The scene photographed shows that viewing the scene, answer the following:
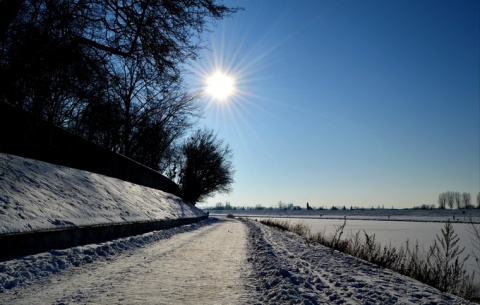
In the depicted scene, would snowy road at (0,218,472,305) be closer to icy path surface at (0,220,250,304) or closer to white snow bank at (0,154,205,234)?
icy path surface at (0,220,250,304)

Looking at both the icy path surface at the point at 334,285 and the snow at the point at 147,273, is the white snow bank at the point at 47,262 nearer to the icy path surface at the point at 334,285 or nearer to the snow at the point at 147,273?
the snow at the point at 147,273

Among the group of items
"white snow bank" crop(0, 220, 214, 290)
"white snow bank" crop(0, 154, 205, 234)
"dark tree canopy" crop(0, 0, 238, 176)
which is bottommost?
"white snow bank" crop(0, 220, 214, 290)

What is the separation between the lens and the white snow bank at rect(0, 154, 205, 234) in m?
6.34

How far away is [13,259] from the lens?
5406mm

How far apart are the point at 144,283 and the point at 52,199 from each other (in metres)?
4.75

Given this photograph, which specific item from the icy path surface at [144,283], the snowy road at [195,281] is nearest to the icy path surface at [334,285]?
the snowy road at [195,281]

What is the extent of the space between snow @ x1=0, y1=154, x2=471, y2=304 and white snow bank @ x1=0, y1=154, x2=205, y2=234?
3 centimetres

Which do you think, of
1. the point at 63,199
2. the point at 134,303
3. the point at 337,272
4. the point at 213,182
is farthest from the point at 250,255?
the point at 213,182

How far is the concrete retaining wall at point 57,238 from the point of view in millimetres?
5398

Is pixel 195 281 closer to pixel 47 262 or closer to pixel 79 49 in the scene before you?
pixel 47 262

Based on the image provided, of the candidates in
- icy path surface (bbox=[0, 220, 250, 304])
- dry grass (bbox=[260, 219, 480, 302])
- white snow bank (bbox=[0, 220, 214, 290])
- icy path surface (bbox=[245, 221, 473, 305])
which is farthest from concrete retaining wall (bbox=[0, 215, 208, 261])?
dry grass (bbox=[260, 219, 480, 302])

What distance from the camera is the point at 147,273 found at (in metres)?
5.33

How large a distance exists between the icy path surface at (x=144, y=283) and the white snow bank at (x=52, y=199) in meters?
1.68

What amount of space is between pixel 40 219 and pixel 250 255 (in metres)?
4.76
